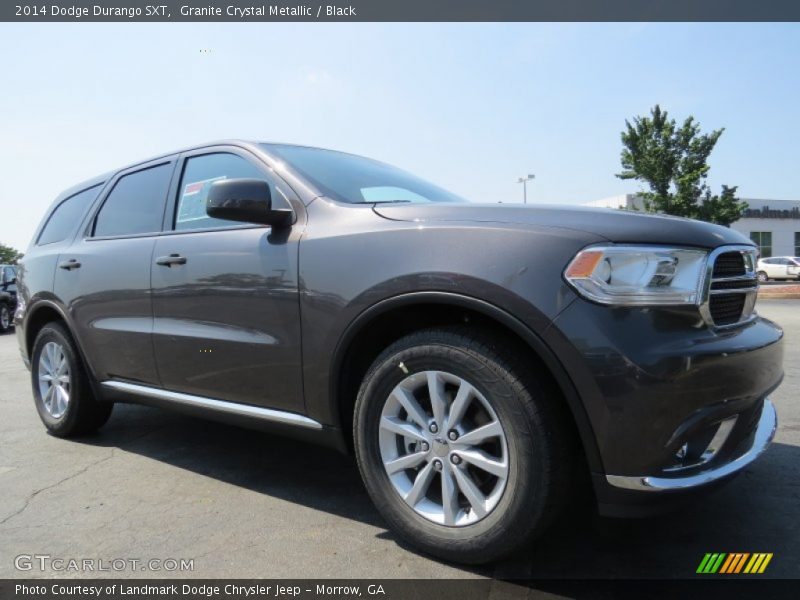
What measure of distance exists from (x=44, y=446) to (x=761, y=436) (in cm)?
419

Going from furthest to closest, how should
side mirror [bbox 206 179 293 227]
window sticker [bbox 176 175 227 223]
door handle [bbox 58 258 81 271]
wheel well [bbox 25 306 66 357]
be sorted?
1. wheel well [bbox 25 306 66 357]
2. door handle [bbox 58 258 81 271]
3. window sticker [bbox 176 175 227 223]
4. side mirror [bbox 206 179 293 227]

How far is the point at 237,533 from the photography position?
A: 257cm

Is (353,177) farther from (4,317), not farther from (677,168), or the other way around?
(677,168)

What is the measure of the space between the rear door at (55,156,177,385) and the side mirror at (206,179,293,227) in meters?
0.93

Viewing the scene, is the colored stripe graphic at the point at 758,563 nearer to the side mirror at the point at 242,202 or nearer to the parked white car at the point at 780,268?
the side mirror at the point at 242,202

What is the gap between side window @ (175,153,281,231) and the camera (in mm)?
3143

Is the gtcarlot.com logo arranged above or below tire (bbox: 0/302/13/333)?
above

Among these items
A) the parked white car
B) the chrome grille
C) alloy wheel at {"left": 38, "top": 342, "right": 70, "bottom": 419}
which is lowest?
the parked white car

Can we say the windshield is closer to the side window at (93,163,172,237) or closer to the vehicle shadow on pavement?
the side window at (93,163,172,237)

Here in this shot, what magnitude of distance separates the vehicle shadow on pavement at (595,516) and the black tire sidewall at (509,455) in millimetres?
163

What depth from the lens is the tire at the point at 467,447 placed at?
1.96 meters

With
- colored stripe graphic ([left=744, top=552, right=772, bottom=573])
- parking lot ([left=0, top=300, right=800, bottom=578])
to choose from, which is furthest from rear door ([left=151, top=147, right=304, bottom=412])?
colored stripe graphic ([left=744, top=552, right=772, bottom=573])

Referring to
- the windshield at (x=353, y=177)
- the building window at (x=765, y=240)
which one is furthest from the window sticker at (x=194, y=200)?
the building window at (x=765, y=240)

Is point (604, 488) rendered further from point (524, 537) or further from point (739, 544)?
point (739, 544)
